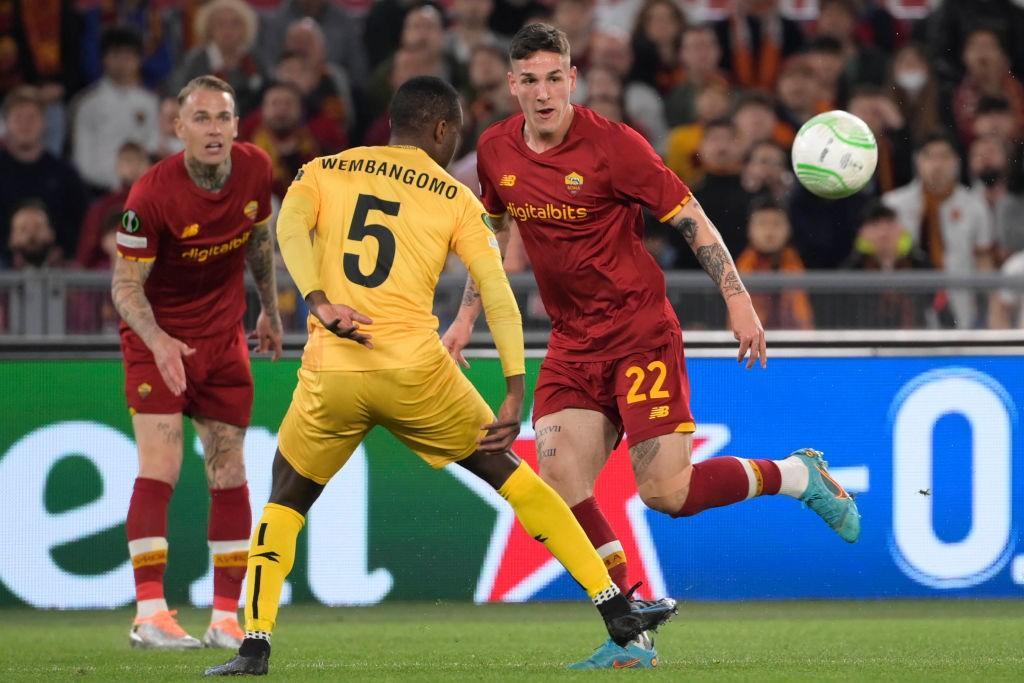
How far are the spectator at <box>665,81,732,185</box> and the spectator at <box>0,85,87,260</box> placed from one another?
414 centimetres

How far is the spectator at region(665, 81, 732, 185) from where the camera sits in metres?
11.8

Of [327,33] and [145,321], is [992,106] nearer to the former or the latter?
[327,33]

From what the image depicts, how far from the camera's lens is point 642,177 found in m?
6.29

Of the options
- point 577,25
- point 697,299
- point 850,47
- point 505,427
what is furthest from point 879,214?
point 505,427

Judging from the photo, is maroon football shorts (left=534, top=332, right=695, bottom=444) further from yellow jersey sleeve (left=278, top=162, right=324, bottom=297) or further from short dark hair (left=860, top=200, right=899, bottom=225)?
short dark hair (left=860, top=200, right=899, bottom=225)

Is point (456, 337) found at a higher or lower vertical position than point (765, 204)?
lower

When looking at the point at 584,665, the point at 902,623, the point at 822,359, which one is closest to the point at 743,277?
the point at 822,359

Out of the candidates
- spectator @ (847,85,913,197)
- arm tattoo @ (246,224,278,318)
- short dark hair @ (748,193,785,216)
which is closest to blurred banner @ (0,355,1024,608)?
arm tattoo @ (246,224,278,318)

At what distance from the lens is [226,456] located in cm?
757

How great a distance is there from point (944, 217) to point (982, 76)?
1994 millimetres

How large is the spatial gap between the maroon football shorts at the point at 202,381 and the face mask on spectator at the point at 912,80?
695cm

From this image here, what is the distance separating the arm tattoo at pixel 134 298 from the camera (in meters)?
7.03

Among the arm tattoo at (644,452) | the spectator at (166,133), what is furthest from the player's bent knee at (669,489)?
the spectator at (166,133)

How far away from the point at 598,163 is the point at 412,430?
52.1 inches
